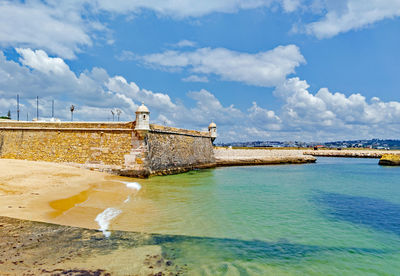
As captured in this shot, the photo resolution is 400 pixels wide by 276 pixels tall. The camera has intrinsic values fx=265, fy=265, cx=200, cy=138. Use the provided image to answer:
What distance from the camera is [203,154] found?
101 ft

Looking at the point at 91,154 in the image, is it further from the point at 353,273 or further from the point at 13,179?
the point at 353,273

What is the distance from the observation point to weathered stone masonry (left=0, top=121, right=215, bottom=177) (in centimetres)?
1867

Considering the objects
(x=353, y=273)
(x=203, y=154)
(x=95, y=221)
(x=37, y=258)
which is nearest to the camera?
(x=37, y=258)

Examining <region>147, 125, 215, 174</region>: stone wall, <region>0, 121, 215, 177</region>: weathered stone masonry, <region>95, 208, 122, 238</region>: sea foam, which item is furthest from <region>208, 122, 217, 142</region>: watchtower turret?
<region>95, 208, 122, 238</region>: sea foam

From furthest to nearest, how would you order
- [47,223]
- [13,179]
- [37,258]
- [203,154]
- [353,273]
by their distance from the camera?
1. [203,154]
2. [13,179]
3. [47,223]
4. [353,273]
5. [37,258]

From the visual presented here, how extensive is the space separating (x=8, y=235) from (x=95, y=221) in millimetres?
2534

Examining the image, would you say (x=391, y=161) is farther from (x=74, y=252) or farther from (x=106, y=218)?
(x=74, y=252)

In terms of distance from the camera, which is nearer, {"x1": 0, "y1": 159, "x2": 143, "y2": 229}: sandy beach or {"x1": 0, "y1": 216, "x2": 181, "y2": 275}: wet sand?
{"x1": 0, "y1": 216, "x2": 181, "y2": 275}: wet sand

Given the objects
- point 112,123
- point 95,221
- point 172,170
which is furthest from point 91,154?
point 95,221

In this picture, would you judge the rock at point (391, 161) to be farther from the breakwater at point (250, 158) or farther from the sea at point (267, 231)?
the sea at point (267, 231)

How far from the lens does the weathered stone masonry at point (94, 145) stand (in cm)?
1867

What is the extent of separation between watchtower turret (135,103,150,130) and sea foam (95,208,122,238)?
29.7 feet

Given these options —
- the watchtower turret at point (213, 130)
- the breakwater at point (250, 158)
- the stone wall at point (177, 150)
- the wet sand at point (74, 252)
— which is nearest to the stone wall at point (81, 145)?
the stone wall at point (177, 150)

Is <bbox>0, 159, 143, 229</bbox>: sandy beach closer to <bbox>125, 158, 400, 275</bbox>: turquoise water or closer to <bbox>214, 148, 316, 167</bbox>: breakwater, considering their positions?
<bbox>125, 158, 400, 275</bbox>: turquoise water
